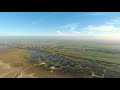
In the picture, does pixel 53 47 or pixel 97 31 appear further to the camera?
pixel 97 31

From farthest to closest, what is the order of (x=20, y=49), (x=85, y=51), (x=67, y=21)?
(x=67, y=21), (x=20, y=49), (x=85, y=51)
